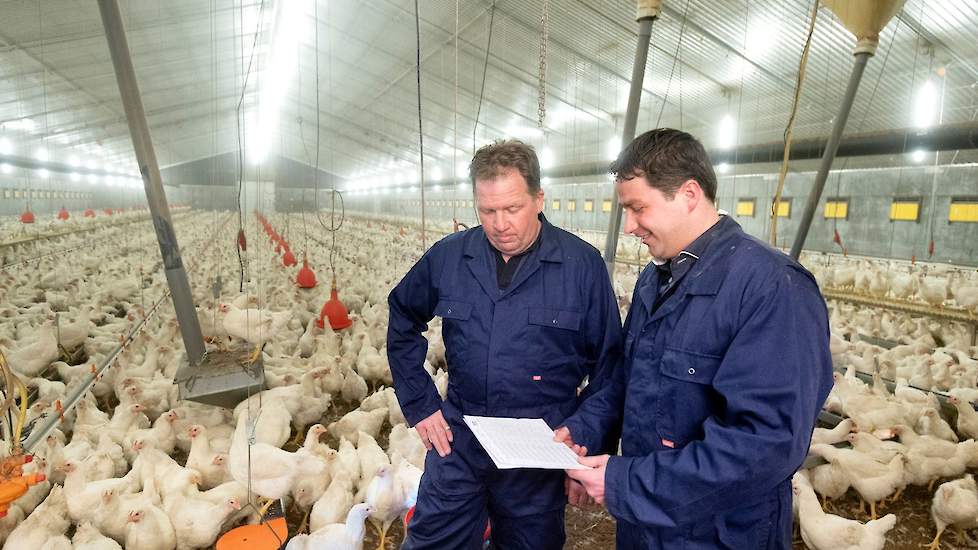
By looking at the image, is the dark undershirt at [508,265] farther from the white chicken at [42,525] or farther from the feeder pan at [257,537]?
the white chicken at [42,525]

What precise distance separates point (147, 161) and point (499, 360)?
10.3 feet

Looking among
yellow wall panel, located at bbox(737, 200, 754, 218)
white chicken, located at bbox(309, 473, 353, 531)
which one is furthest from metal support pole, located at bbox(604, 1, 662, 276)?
yellow wall panel, located at bbox(737, 200, 754, 218)

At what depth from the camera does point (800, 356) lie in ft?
3.50

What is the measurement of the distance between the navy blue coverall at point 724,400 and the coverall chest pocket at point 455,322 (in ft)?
2.09

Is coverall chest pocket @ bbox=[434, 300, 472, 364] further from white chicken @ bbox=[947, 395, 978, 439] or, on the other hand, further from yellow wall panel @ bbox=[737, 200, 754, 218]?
yellow wall panel @ bbox=[737, 200, 754, 218]

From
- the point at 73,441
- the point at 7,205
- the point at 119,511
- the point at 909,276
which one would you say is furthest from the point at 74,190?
the point at 909,276

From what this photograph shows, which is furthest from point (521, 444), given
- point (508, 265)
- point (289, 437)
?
point (289, 437)

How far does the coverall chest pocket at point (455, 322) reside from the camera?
1.81 meters

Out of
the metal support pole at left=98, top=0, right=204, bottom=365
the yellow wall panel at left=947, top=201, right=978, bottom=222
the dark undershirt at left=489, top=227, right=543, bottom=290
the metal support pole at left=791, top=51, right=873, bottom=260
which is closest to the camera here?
the dark undershirt at left=489, top=227, right=543, bottom=290

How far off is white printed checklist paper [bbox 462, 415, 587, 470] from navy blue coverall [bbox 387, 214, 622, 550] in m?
0.13

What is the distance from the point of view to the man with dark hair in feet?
5.76

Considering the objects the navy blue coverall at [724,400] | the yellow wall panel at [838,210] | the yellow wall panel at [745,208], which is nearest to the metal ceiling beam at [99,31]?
the navy blue coverall at [724,400]

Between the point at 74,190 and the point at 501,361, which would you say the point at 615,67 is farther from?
the point at 74,190

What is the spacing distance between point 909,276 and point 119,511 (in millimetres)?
9619
